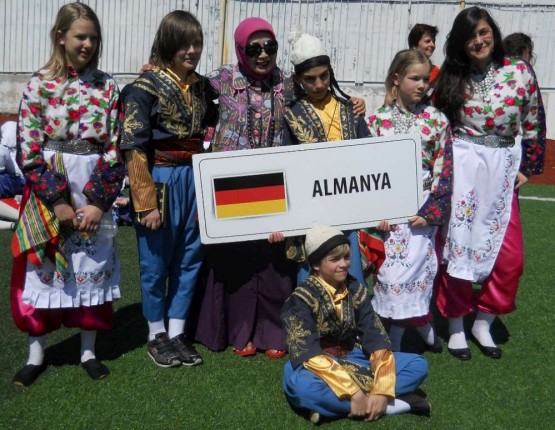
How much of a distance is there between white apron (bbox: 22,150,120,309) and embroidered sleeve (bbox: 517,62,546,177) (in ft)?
7.67

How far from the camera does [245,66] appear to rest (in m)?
4.41

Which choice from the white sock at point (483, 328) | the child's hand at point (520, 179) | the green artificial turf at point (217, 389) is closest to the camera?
the green artificial turf at point (217, 389)

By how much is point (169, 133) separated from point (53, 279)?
93 centimetres

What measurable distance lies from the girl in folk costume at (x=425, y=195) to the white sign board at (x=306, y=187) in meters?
0.13

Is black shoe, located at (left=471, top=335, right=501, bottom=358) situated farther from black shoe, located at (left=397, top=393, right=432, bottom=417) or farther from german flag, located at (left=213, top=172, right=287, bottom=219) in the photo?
german flag, located at (left=213, top=172, right=287, bottom=219)

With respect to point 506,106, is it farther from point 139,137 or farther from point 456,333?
point 139,137

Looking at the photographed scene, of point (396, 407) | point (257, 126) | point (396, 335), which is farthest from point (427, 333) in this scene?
point (257, 126)

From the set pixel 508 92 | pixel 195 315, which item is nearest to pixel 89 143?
pixel 195 315

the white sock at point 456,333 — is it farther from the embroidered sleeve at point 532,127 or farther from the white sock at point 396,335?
the embroidered sleeve at point 532,127

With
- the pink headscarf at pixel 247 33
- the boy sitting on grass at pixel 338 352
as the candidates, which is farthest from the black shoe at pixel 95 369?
the pink headscarf at pixel 247 33

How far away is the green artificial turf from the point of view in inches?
152

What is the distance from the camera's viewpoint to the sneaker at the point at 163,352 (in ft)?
14.6

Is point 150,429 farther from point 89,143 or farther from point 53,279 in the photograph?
point 89,143

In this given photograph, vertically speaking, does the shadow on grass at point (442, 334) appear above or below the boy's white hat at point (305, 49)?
below
